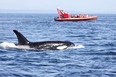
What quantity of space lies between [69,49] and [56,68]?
41.2 ft

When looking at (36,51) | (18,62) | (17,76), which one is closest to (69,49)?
(36,51)

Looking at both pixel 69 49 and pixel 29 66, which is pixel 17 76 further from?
pixel 69 49

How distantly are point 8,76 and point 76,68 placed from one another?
17.6 feet

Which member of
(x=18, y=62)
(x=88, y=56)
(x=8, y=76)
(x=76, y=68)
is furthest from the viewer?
(x=88, y=56)

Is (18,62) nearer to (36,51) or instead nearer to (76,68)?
(76,68)

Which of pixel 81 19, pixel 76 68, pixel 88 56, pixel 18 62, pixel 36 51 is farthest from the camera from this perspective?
pixel 81 19

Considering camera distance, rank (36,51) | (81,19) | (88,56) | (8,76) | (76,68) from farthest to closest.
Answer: (81,19) < (36,51) < (88,56) < (76,68) < (8,76)

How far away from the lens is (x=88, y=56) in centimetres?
3600

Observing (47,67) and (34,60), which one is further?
(34,60)

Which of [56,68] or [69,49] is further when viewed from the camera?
[69,49]

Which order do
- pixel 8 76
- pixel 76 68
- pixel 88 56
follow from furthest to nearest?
pixel 88 56 → pixel 76 68 → pixel 8 76

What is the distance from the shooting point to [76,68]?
28.7m

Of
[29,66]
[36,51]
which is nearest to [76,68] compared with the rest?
[29,66]

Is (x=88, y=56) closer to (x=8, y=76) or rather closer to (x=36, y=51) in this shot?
(x=36, y=51)
